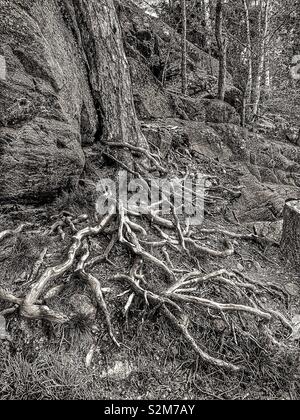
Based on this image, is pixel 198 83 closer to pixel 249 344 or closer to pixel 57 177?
pixel 57 177

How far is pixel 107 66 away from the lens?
4965 millimetres

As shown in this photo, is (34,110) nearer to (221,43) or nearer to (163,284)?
(163,284)

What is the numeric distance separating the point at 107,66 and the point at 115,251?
10.1 feet

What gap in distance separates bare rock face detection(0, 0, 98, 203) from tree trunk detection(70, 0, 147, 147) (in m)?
0.62

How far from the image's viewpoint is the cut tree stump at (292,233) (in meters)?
4.27

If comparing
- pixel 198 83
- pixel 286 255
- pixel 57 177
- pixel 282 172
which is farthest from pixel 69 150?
pixel 198 83

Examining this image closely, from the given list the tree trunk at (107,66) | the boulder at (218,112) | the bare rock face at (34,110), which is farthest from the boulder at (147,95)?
the bare rock face at (34,110)

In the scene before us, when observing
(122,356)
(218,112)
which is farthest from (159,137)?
(122,356)

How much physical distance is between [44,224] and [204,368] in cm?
244

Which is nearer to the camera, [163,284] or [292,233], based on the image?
[163,284]

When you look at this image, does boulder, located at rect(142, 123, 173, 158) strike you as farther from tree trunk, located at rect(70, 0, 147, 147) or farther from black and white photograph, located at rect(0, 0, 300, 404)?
tree trunk, located at rect(70, 0, 147, 147)

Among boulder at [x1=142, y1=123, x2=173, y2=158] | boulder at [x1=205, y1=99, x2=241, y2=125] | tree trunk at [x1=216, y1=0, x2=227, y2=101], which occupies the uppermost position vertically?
tree trunk at [x1=216, y1=0, x2=227, y2=101]

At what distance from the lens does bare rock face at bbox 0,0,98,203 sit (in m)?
3.54

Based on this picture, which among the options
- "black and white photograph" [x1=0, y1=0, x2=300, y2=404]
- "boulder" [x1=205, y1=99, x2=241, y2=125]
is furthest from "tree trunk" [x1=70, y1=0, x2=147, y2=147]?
"boulder" [x1=205, y1=99, x2=241, y2=125]
